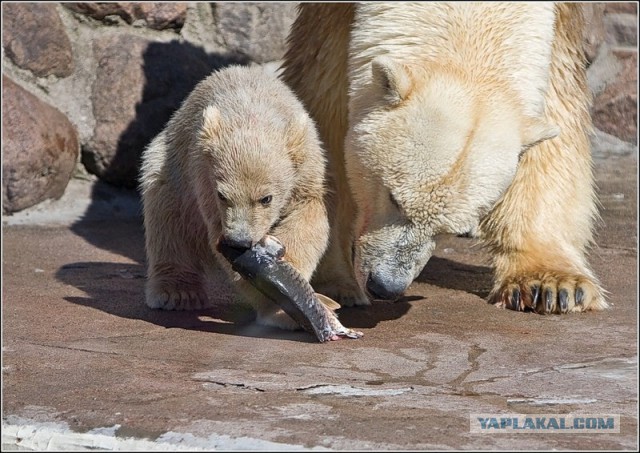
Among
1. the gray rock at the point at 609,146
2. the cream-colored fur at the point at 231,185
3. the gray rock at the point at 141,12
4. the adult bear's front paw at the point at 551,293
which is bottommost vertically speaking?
the adult bear's front paw at the point at 551,293

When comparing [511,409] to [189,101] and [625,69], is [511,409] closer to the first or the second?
[189,101]

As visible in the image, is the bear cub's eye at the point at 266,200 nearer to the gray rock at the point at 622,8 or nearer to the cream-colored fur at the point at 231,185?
the cream-colored fur at the point at 231,185

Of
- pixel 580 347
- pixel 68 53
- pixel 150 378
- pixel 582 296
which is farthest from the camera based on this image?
pixel 68 53

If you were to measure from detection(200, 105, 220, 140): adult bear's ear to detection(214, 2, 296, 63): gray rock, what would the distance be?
2.62 meters

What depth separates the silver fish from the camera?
3158mm

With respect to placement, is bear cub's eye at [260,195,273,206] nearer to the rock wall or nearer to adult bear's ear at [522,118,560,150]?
Answer: adult bear's ear at [522,118,560,150]

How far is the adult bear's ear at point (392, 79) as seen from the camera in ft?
10.8

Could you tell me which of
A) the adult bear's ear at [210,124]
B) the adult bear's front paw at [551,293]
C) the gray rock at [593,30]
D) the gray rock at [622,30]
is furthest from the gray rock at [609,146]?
the adult bear's ear at [210,124]

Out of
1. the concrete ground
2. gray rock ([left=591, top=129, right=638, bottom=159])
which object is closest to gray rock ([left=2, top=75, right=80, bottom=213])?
the concrete ground

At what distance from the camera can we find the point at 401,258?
3.28m

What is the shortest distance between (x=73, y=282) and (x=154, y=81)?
1845 mm


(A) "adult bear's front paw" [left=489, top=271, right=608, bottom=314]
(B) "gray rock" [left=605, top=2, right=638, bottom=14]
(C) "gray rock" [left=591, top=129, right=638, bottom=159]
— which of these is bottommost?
(A) "adult bear's front paw" [left=489, top=271, right=608, bottom=314]

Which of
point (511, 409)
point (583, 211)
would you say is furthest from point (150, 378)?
point (583, 211)

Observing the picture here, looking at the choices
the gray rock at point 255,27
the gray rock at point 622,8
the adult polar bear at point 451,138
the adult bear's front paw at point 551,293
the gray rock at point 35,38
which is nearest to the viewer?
the adult polar bear at point 451,138
